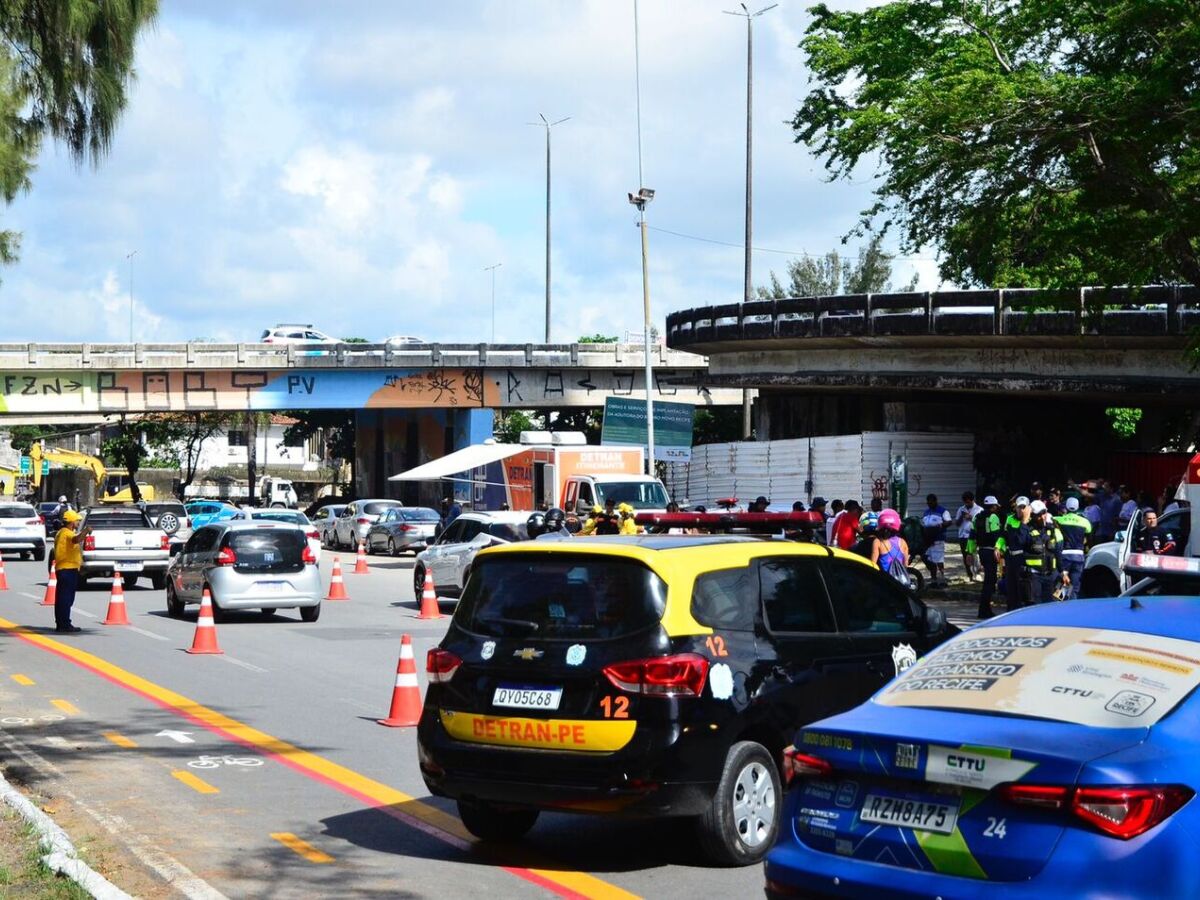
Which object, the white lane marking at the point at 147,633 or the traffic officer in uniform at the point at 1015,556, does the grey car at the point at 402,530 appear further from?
the traffic officer in uniform at the point at 1015,556

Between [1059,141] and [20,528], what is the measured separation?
30.8 metres

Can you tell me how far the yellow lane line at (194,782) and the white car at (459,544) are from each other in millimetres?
14246

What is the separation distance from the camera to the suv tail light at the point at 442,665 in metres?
8.05

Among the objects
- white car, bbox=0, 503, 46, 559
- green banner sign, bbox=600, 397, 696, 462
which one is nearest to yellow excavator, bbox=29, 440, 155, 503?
white car, bbox=0, 503, 46, 559

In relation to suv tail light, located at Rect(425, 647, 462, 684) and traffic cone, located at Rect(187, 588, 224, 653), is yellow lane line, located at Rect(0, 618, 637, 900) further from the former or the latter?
traffic cone, located at Rect(187, 588, 224, 653)

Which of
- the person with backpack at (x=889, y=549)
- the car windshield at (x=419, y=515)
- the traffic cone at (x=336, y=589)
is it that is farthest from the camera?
the car windshield at (x=419, y=515)

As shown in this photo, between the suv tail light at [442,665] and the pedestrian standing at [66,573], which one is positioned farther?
the pedestrian standing at [66,573]

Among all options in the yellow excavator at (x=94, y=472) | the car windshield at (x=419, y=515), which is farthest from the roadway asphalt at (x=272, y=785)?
the yellow excavator at (x=94, y=472)

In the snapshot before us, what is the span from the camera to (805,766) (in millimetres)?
5449

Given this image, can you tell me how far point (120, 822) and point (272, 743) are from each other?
2.96m

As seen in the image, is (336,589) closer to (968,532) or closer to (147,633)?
(147,633)

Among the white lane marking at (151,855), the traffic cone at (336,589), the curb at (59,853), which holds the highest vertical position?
the curb at (59,853)

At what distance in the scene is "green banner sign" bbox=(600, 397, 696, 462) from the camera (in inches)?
1587

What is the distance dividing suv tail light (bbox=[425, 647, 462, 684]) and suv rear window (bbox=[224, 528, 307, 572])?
15.0 m
